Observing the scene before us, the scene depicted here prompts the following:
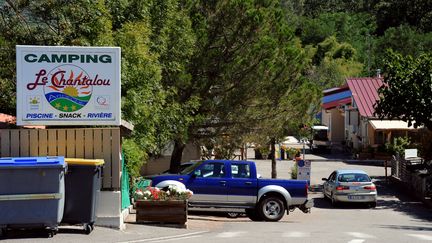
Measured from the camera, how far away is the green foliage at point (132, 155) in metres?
19.0

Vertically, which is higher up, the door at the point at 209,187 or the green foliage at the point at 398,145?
the green foliage at the point at 398,145

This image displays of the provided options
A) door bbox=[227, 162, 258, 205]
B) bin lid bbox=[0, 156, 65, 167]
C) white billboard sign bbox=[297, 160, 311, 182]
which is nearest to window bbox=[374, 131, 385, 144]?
white billboard sign bbox=[297, 160, 311, 182]

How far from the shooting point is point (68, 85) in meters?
14.8

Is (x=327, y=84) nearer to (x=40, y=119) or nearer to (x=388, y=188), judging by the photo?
(x=388, y=188)

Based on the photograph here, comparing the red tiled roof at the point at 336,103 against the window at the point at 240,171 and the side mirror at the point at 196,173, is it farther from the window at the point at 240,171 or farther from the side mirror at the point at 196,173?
the side mirror at the point at 196,173

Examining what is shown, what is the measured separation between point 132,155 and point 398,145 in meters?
35.5

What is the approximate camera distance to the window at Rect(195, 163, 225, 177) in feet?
68.2

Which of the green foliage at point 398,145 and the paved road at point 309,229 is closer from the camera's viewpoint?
the paved road at point 309,229

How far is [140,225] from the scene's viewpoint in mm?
16141

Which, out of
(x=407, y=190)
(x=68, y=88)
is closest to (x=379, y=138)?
(x=407, y=190)

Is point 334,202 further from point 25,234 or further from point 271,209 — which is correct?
point 25,234

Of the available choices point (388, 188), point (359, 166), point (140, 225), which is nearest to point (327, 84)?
point (359, 166)

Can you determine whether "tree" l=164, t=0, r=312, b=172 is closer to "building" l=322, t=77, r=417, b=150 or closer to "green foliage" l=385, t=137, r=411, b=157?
"green foliage" l=385, t=137, r=411, b=157

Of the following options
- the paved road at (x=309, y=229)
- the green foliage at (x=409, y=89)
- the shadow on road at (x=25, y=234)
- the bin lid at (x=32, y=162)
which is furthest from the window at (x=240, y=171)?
the green foliage at (x=409, y=89)
